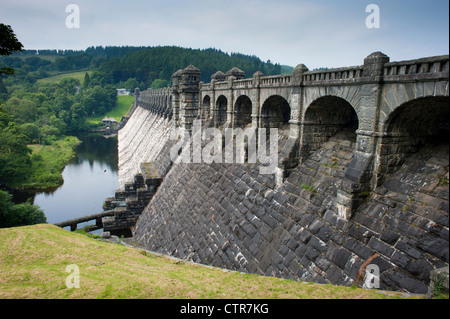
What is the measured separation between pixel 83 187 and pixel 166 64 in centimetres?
10792

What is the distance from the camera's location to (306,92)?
43.4 feet

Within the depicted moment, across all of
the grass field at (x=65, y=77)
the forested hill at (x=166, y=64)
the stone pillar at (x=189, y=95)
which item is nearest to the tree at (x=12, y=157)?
the stone pillar at (x=189, y=95)

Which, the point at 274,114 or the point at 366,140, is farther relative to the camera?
the point at 274,114

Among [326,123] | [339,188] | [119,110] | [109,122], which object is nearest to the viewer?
[339,188]

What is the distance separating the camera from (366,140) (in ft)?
32.7

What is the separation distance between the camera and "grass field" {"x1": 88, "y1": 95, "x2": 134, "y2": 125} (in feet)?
403

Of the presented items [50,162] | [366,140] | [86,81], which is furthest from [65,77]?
[366,140]

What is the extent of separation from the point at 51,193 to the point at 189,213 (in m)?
37.9

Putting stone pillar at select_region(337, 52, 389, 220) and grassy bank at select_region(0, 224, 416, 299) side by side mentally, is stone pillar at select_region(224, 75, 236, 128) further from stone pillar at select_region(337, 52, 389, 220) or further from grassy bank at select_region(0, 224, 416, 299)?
stone pillar at select_region(337, 52, 389, 220)

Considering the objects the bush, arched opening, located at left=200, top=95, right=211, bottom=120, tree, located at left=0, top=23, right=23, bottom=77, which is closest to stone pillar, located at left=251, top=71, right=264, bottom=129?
tree, located at left=0, top=23, right=23, bottom=77

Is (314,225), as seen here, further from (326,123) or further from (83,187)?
(83,187)

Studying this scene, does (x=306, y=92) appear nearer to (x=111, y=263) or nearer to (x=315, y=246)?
(x=315, y=246)

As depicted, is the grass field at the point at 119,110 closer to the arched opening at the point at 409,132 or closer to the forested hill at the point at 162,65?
the forested hill at the point at 162,65

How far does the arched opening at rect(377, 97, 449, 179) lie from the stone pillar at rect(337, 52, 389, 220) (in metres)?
0.34
